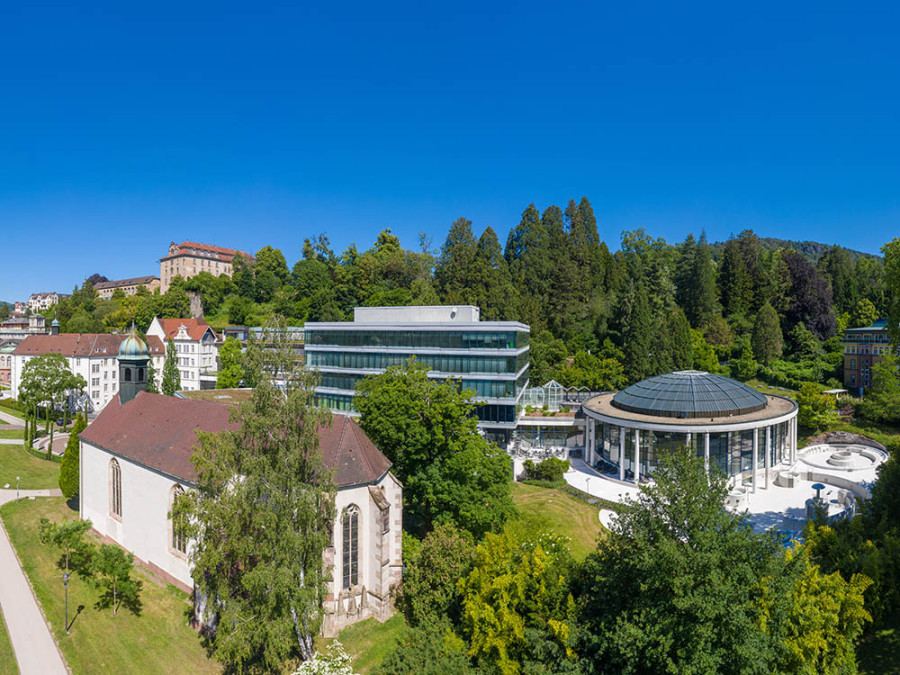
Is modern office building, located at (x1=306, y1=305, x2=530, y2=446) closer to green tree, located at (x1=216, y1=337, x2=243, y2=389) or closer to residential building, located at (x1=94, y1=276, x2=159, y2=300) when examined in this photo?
green tree, located at (x1=216, y1=337, x2=243, y2=389)

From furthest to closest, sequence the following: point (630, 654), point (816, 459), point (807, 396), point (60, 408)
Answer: point (60, 408) → point (807, 396) → point (816, 459) → point (630, 654)

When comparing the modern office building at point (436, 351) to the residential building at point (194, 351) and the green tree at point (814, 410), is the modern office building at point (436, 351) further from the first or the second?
the residential building at point (194, 351)

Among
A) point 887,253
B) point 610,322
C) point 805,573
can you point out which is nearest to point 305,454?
point 805,573

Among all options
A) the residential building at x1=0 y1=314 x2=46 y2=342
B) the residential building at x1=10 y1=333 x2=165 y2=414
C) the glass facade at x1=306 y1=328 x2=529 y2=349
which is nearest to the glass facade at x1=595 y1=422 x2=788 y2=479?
the glass facade at x1=306 y1=328 x2=529 y2=349

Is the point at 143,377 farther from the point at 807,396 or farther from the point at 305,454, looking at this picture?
the point at 807,396

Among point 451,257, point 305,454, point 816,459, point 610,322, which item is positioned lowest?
point 816,459

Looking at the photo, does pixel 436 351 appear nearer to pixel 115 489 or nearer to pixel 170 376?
pixel 115 489
